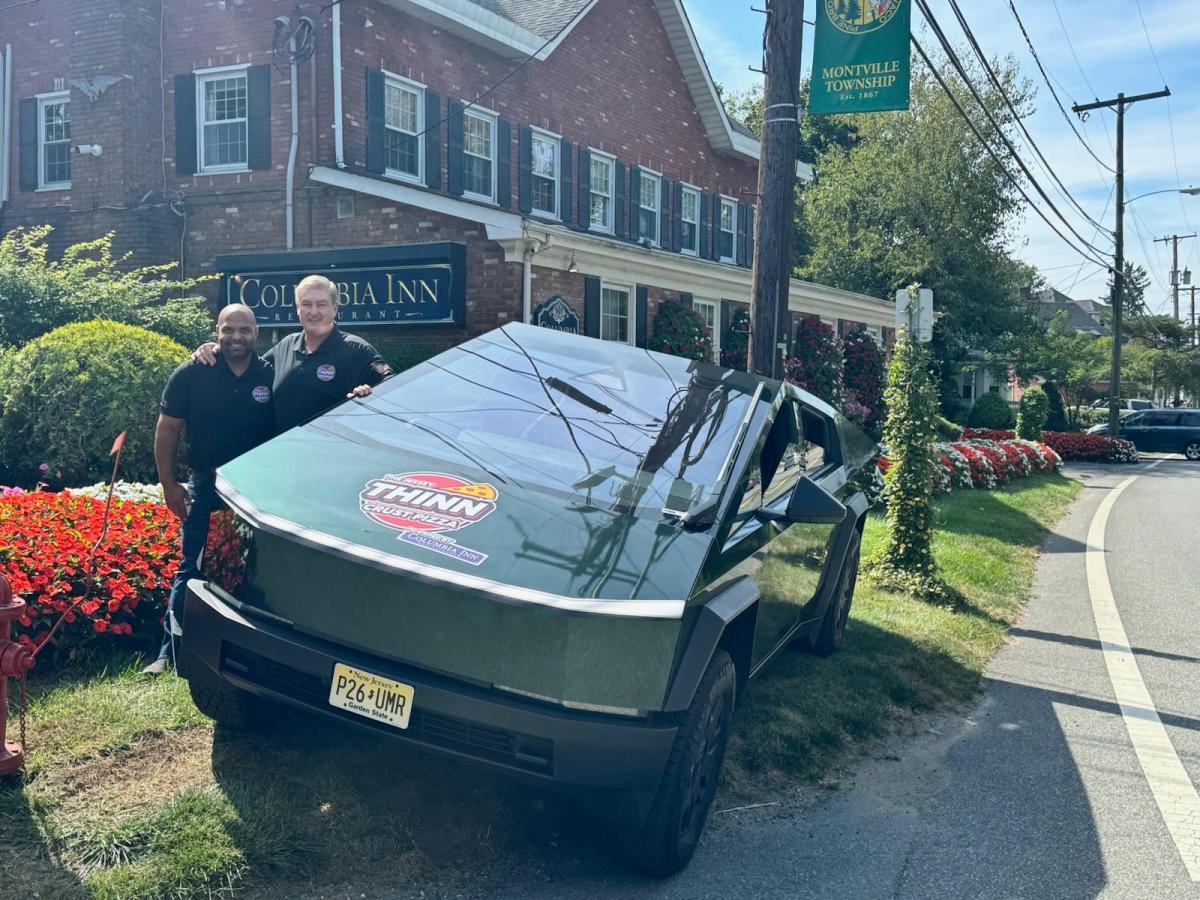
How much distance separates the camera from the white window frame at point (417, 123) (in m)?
15.9

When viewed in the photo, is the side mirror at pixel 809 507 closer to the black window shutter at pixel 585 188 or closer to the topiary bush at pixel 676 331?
the topiary bush at pixel 676 331

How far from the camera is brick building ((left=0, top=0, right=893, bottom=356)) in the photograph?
1398 cm

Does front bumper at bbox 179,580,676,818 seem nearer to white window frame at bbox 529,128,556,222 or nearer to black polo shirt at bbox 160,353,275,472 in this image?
black polo shirt at bbox 160,353,275,472

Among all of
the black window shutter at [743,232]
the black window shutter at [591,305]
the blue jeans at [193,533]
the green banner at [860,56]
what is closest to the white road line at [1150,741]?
the blue jeans at [193,533]

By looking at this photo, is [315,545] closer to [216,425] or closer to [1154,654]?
[216,425]

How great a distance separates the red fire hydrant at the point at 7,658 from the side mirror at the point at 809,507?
275 centimetres

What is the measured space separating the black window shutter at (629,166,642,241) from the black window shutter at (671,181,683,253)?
127 cm

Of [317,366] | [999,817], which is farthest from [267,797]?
[999,817]

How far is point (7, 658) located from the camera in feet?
11.5

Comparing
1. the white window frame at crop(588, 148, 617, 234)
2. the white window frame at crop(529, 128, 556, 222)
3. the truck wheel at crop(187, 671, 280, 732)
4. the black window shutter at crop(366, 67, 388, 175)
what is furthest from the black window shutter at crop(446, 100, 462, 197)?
the truck wheel at crop(187, 671, 280, 732)

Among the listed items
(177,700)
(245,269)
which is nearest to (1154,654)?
(177,700)

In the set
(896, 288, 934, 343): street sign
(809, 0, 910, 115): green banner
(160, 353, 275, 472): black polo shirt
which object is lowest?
(160, 353, 275, 472): black polo shirt

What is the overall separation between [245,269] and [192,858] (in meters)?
13.0

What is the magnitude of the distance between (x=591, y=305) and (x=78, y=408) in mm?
8151
